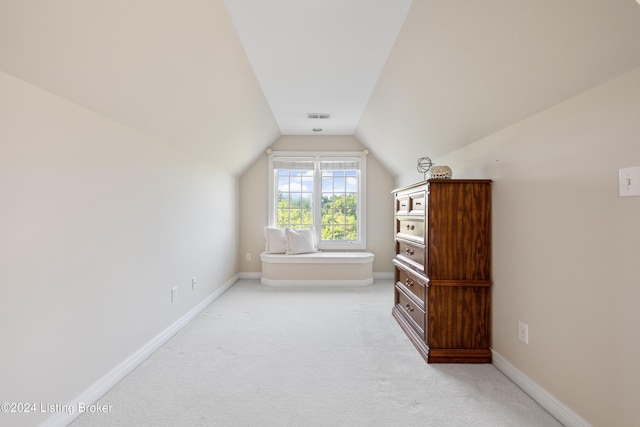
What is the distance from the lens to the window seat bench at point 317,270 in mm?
4512

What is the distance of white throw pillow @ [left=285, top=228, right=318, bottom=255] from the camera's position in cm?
474

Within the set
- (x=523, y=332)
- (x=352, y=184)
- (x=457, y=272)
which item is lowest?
(x=523, y=332)

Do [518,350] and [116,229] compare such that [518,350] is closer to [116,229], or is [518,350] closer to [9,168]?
[116,229]

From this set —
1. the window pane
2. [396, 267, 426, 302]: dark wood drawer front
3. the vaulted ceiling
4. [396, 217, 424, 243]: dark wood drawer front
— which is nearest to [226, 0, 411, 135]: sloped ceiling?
the vaulted ceiling

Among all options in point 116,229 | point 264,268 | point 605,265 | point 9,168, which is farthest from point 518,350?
point 264,268

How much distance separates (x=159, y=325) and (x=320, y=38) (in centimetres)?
259

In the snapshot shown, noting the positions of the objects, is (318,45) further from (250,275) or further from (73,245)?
(250,275)

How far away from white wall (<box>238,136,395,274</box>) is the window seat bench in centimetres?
60

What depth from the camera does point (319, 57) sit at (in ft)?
8.36

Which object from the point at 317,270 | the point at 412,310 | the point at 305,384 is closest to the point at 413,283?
the point at 412,310

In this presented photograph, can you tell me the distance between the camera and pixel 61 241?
1.54m

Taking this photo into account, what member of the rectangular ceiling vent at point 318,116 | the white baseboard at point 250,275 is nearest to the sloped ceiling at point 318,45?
the rectangular ceiling vent at point 318,116

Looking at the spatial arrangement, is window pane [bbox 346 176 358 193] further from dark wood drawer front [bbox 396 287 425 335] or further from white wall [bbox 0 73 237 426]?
white wall [bbox 0 73 237 426]

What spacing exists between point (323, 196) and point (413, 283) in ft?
9.16
